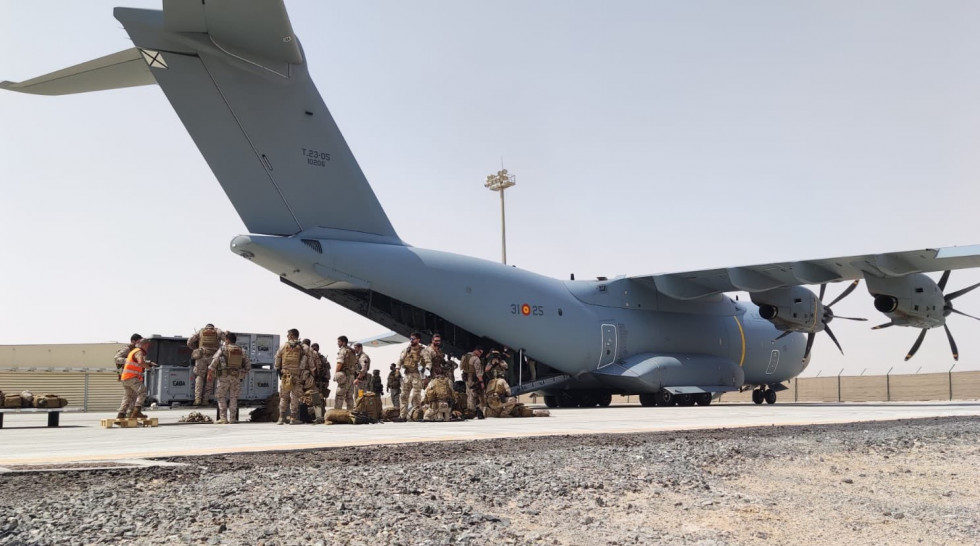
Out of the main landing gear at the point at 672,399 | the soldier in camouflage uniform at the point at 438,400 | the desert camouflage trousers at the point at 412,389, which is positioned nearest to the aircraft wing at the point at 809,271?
the main landing gear at the point at 672,399

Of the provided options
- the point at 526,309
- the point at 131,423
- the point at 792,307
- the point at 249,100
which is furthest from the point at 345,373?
the point at 792,307

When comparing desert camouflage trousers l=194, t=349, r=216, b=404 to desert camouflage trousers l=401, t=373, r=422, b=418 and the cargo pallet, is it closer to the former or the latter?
the cargo pallet

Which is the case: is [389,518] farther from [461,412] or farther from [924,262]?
A: [924,262]

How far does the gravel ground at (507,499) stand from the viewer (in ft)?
12.7

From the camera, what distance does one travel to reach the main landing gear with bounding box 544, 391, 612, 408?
854 inches

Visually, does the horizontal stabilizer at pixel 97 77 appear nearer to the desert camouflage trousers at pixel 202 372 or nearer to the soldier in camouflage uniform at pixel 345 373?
the desert camouflage trousers at pixel 202 372

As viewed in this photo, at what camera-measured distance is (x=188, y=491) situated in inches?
184

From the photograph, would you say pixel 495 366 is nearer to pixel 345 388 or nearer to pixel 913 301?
pixel 345 388

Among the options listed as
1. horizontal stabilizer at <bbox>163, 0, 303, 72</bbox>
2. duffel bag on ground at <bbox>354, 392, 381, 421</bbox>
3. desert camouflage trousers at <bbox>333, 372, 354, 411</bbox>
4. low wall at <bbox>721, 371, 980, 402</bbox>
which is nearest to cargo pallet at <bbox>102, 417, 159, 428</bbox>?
duffel bag on ground at <bbox>354, 392, 381, 421</bbox>

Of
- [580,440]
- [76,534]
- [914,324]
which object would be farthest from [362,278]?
[914,324]

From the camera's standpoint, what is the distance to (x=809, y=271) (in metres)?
17.9

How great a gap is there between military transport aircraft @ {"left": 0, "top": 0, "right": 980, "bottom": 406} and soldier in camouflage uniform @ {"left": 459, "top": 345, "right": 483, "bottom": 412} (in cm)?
143

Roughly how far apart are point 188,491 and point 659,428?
702cm

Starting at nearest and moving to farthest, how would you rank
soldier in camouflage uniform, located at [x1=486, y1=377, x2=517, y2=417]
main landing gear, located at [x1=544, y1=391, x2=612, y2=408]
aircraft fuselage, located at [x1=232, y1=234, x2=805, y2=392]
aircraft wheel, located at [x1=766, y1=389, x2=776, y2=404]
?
soldier in camouflage uniform, located at [x1=486, y1=377, x2=517, y2=417]
aircraft fuselage, located at [x1=232, y1=234, x2=805, y2=392]
main landing gear, located at [x1=544, y1=391, x2=612, y2=408]
aircraft wheel, located at [x1=766, y1=389, x2=776, y2=404]
